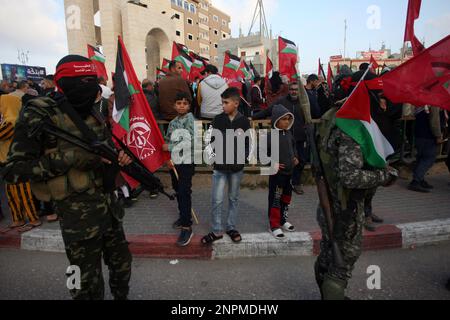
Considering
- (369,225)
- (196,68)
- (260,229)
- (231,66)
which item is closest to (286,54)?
(231,66)

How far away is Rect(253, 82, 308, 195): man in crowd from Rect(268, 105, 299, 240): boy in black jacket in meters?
1.21

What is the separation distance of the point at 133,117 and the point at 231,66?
6073mm

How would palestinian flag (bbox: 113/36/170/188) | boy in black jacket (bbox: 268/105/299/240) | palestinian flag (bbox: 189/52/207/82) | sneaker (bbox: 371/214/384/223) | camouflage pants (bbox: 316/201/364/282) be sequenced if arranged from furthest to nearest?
palestinian flag (bbox: 189/52/207/82)
sneaker (bbox: 371/214/384/223)
boy in black jacket (bbox: 268/105/299/240)
palestinian flag (bbox: 113/36/170/188)
camouflage pants (bbox: 316/201/364/282)

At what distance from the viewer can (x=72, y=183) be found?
6.63ft

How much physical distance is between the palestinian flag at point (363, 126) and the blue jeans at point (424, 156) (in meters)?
4.20

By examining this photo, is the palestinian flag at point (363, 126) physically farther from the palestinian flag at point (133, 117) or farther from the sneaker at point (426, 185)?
the sneaker at point (426, 185)

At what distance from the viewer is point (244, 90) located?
9.42 metres

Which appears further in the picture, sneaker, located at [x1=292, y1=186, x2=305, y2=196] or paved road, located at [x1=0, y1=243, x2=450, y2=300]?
sneaker, located at [x1=292, y1=186, x2=305, y2=196]

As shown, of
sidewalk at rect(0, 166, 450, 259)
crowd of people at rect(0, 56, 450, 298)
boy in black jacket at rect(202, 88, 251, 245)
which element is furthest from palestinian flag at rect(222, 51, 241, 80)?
boy in black jacket at rect(202, 88, 251, 245)

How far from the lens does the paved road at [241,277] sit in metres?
2.81

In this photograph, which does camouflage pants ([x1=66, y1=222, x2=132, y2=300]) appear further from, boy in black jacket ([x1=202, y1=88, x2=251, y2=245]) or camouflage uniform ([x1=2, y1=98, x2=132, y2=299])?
boy in black jacket ([x1=202, y1=88, x2=251, y2=245])

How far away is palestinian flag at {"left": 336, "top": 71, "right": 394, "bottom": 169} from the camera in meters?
1.99

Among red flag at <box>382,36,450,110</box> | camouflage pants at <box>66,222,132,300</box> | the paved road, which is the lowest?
the paved road

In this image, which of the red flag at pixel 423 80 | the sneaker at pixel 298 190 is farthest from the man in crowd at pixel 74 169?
the sneaker at pixel 298 190
